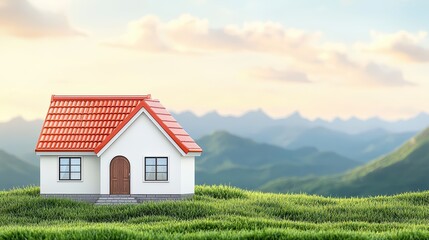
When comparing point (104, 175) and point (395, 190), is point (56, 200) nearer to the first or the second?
point (104, 175)

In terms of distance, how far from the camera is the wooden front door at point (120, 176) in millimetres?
39875

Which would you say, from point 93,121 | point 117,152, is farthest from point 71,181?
point 93,121

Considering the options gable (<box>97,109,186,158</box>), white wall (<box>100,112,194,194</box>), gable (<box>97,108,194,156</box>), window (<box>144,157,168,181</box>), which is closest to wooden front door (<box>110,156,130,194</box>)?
white wall (<box>100,112,194,194</box>)

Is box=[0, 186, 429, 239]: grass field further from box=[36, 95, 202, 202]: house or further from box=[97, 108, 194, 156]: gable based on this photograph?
box=[97, 108, 194, 156]: gable

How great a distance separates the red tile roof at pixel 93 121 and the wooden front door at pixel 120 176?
105 centimetres

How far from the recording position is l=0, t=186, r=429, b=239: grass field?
29.0 meters

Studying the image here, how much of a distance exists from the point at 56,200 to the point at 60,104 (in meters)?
5.65

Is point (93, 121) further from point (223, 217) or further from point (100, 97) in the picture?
point (223, 217)

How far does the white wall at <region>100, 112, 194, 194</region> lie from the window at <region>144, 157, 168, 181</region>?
7.5 inches

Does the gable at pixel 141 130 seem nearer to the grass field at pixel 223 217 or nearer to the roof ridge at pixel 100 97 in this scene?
the roof ridge at pixel 100 97

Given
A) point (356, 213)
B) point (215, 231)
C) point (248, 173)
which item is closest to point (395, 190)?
point (248, 173)

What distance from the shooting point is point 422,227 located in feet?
109

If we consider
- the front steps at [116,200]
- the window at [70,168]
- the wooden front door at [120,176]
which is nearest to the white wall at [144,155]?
the wooden front door at [120,176]

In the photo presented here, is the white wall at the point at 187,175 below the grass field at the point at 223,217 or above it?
above
